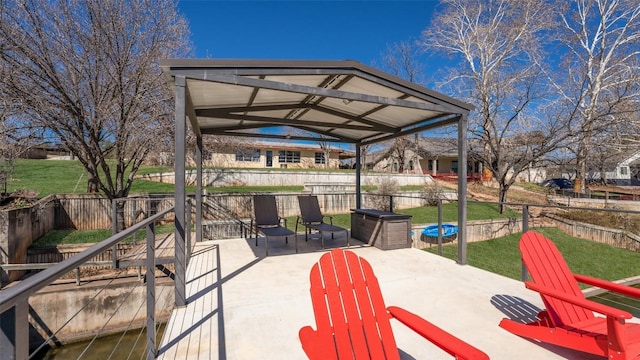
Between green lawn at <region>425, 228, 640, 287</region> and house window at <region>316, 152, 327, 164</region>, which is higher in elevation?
house window at <region>316, 152, 327, 164</region>

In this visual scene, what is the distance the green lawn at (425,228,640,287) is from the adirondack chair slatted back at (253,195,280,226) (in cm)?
517

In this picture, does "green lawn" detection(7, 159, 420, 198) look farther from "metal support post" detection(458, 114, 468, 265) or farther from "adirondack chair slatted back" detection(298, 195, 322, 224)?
"metal support post" detection(458, 114, 468, 265)

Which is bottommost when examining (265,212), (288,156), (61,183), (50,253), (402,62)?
(50,253)

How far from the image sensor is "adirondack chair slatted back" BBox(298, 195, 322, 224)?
7188mm

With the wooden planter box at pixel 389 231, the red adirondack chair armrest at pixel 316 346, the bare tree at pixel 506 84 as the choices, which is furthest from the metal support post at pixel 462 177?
the bare tree at pixel 506 84

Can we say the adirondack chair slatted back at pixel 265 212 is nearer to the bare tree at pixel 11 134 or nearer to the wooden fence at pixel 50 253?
the wooden fence at pixel 50 253

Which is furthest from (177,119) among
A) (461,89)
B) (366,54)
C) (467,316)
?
(366,54)

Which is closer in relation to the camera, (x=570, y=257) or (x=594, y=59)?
(x=570, y=257)

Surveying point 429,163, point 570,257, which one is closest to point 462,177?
point 570,257

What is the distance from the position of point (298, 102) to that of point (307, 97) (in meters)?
0.45

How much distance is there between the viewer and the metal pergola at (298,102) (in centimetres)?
375

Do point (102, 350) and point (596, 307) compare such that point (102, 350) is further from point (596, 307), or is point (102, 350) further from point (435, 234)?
point (435, 234)

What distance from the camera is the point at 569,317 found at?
272cm

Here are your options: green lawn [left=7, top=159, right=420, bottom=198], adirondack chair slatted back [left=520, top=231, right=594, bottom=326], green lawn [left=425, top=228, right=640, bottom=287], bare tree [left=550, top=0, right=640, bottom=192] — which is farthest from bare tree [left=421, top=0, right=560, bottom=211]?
adirondack chair slatted back [left=520, top=231, right=594, bottom=326]
